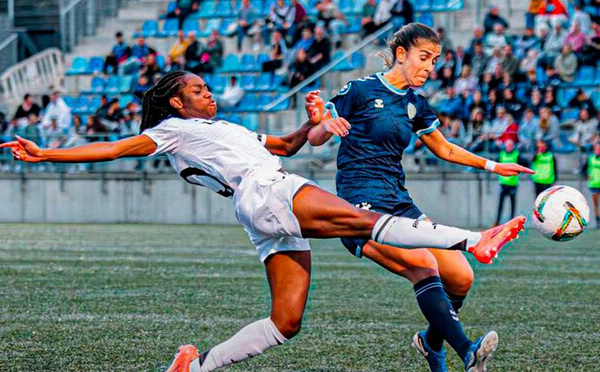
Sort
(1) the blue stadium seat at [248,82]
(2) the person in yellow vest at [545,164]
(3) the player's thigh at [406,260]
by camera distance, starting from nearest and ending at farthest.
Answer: (3) the player's thigh at [406,260] < (2) the person in yellow vest at [545,164] < (1) the blue stadium seat at [248,82]

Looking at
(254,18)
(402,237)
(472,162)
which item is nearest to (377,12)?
(254,18)

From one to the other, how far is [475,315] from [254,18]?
18209 millimetres

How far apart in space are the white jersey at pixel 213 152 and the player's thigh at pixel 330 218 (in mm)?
307

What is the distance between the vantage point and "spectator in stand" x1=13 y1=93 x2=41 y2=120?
25688 mm

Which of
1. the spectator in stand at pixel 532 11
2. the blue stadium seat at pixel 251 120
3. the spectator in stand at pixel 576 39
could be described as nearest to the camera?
the spectator in stand at pixel 576 39

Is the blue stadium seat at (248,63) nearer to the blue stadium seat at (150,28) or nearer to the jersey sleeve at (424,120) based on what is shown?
the blue stadium seat at (150,28)

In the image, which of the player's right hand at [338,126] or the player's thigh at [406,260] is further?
the player's thigh at [406,260]

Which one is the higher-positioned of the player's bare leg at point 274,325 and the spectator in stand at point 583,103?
the spectator in stand at point 583,103

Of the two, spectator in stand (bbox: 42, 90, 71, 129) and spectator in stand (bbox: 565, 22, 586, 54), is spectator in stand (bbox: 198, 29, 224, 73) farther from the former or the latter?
spectator in stand (bbox: 565, 22, 586, 54)

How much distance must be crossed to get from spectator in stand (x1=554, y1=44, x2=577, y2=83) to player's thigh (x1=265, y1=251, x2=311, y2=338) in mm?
16695

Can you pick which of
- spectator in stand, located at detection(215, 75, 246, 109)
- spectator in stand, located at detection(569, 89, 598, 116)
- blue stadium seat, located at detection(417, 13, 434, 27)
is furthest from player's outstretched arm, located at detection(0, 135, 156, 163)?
blue stadium seat, located at detection(417, 13, 434, 27)

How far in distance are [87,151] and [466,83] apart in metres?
16.9

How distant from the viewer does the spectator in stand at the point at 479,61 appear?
2186 cm

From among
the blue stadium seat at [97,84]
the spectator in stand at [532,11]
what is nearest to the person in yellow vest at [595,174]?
the spectator in stand at [532,11]
